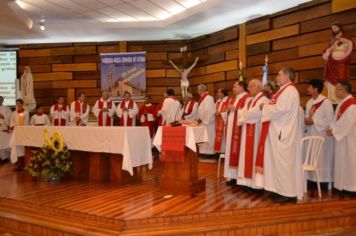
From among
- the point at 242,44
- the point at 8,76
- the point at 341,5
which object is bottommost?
the point at 8,76

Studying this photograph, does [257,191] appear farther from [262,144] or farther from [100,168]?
[100,168]

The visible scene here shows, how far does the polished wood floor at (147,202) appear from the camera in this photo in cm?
390

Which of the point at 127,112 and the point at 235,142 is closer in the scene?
the point at 235,142

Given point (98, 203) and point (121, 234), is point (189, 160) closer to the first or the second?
point (98, 203)

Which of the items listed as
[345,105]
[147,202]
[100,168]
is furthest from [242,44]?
[147,202]

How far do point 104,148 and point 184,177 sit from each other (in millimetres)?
1377

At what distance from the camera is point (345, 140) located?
4852 millimetres

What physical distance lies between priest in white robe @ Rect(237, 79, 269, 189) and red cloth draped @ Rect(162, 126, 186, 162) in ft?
2.71

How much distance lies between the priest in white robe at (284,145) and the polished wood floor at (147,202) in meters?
0.20

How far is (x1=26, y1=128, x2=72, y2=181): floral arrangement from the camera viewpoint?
18.8 ft

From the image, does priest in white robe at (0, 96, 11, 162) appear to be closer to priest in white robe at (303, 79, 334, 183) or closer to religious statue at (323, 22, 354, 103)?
priest in white robe at (303, 79, 334, 183)

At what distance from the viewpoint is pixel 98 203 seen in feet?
14.5

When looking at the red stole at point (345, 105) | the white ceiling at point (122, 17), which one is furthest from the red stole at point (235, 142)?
the white ceiling at point (122, 17)

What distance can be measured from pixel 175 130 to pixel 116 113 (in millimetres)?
4973
